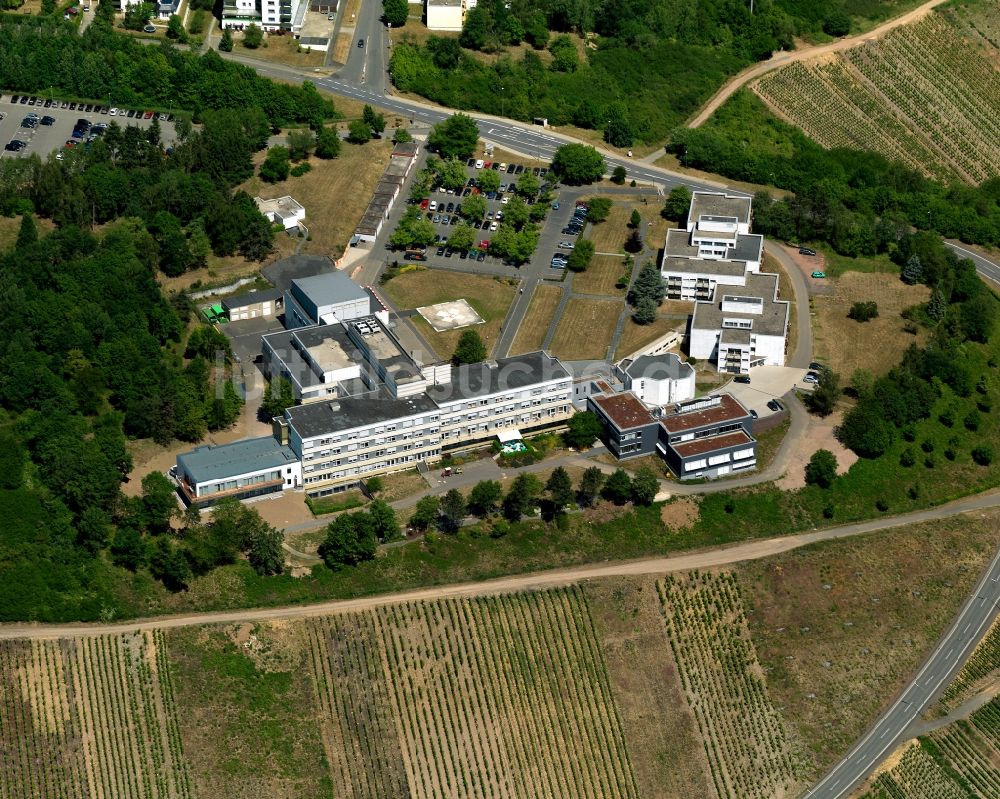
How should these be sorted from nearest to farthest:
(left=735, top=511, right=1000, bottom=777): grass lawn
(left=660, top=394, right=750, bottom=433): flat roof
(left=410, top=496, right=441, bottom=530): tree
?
1. (left=735, top=511, right=1000, bottom=777): grass lawn
2. (left=410, top=496, right=441, bottom=530): tree
3. (left=660, top=394, right=750, bottom=433): flat roof

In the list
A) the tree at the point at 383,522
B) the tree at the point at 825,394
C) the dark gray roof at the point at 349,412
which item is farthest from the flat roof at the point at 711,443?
the tree at the point at 383,522

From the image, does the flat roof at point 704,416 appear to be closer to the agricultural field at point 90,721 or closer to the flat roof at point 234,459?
the flat roof at point 234,459

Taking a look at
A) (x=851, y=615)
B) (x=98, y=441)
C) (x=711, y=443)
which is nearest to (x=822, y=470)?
(x=711, y=443)

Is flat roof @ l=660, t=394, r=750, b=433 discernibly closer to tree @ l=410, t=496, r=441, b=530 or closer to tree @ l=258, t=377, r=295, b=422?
tree @ l=410, t=496, r=441, b=530

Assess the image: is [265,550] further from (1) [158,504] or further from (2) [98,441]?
(2) [98,441]

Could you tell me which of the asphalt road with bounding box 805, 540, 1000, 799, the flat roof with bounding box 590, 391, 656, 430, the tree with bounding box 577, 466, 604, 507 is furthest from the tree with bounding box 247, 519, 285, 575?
the asphalt road with bounding box 805, 540, 1000, 799

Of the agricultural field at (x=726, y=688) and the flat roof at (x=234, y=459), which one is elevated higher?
the flat roof at (x=234, y=459)
